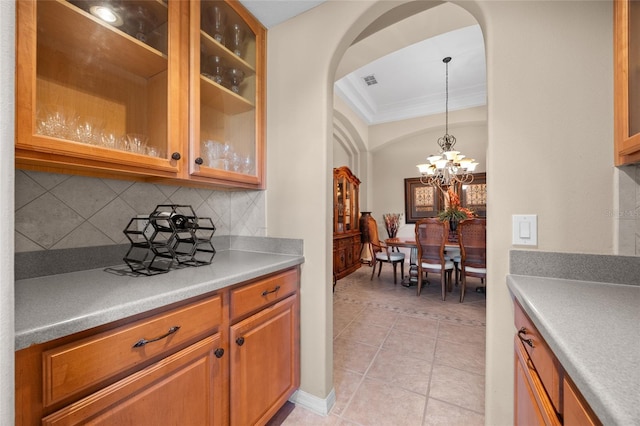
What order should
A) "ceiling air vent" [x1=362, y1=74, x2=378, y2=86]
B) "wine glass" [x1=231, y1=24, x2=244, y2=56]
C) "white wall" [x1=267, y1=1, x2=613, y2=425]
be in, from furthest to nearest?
"ceiling air vent" [x1=362, y1=74, x2=378, y2=86]
"wine glass" [x1=231, y1=24, x2=244, y2=56]
"white wall" [x1=267, y1=1, x2=613, y2=425]

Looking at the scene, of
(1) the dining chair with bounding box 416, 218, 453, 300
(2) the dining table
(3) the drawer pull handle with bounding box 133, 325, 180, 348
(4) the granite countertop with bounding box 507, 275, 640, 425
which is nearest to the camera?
(4) the granite countertop with bounding box 507, 275, 640, 425

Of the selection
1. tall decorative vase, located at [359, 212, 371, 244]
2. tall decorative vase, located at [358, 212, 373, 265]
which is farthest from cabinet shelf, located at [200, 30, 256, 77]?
tall decorative vase, located at [359, 212, 371, 244]

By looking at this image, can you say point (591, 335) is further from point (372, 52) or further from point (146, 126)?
point (372, 52)

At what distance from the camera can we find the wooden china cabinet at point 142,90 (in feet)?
2.86

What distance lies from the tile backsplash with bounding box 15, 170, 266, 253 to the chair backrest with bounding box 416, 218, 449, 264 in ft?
9.43

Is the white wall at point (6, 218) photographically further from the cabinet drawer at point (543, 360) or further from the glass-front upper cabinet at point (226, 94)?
the cabinet drawer at point (543, 360)

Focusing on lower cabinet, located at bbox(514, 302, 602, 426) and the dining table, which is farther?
the dining table

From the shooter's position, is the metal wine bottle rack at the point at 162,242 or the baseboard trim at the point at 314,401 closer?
the metal wine bottle rack at the point at 162,242

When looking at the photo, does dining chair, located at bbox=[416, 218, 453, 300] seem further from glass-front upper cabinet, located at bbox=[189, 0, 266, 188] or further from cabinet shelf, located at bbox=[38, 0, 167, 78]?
cabinet shelf, located at bbox=[38, 0, 167, 78]

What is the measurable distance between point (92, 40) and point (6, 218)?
3.30 feet

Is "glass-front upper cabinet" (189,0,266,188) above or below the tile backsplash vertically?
above

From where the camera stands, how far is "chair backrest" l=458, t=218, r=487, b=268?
316cm

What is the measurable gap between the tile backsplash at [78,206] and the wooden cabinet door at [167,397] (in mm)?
769

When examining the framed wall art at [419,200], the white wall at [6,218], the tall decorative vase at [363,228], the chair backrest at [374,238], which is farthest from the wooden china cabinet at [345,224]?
the white wall at [6,218]
